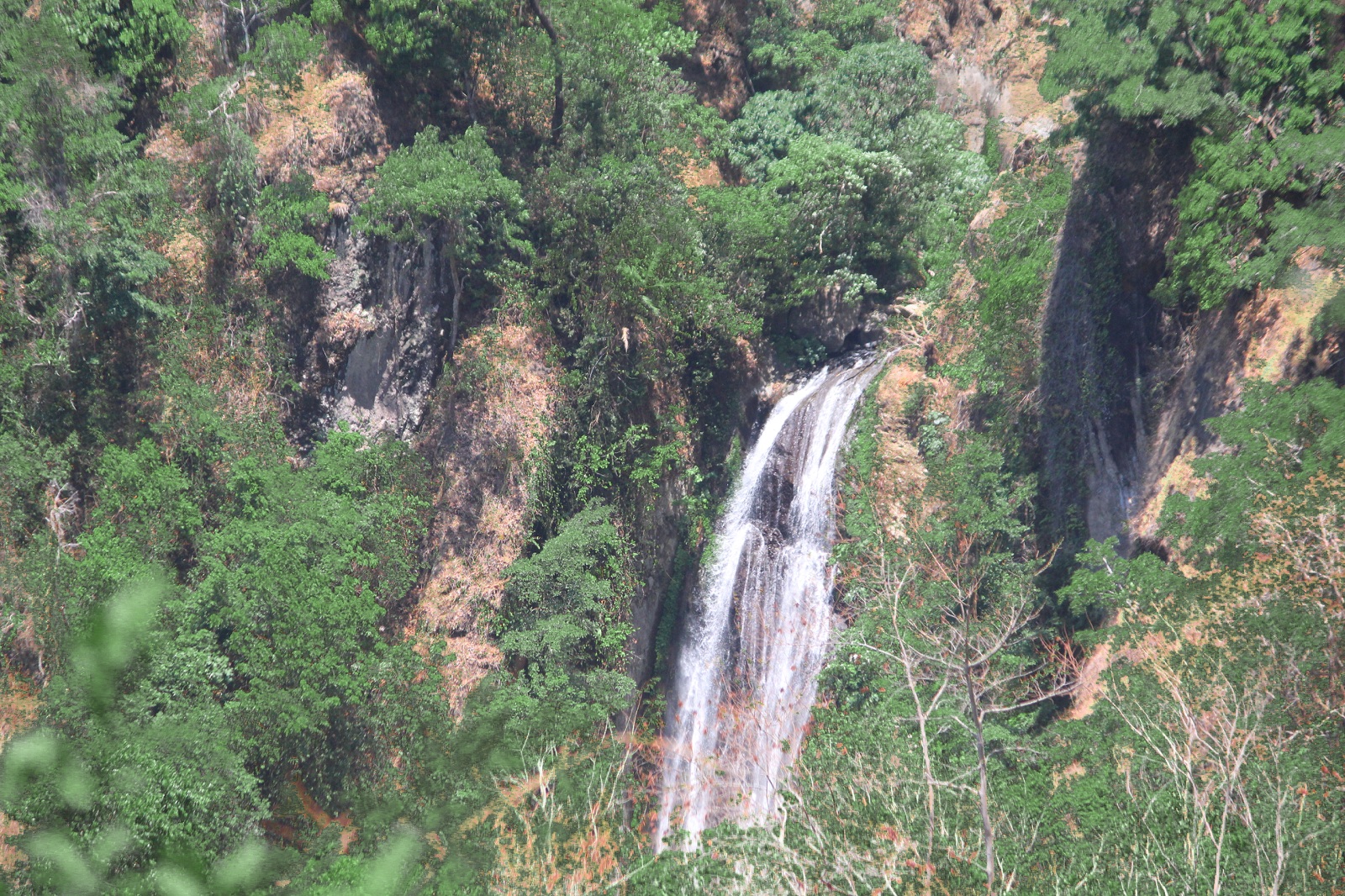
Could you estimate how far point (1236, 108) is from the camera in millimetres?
16578

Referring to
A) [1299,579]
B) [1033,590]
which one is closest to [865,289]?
[1033,590]

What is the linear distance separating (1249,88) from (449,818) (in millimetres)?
19482

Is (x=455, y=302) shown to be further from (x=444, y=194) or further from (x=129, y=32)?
(x=129, y=32)

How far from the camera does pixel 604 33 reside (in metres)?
23.8

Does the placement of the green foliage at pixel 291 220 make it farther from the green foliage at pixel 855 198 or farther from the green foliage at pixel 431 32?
the green foliage at pixel 855 198

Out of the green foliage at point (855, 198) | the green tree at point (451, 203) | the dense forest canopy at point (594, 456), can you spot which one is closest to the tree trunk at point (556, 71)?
the dense forest canopy at point (594, 456)

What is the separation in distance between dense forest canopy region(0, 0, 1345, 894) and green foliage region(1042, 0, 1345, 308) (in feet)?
0.26

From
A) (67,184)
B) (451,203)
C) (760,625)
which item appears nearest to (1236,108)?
(760,625)

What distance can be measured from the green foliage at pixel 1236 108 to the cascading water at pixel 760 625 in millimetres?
8894

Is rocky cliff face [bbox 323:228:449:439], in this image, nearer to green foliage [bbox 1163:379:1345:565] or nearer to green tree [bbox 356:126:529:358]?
green tree [bbox 356:126:529:358]

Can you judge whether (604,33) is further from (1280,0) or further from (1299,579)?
(1299,579)

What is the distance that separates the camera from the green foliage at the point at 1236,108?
50.8 feet

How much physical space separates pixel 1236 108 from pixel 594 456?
590 inches

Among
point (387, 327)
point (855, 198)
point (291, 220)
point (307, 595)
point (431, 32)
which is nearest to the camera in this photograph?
point (307, 595)
